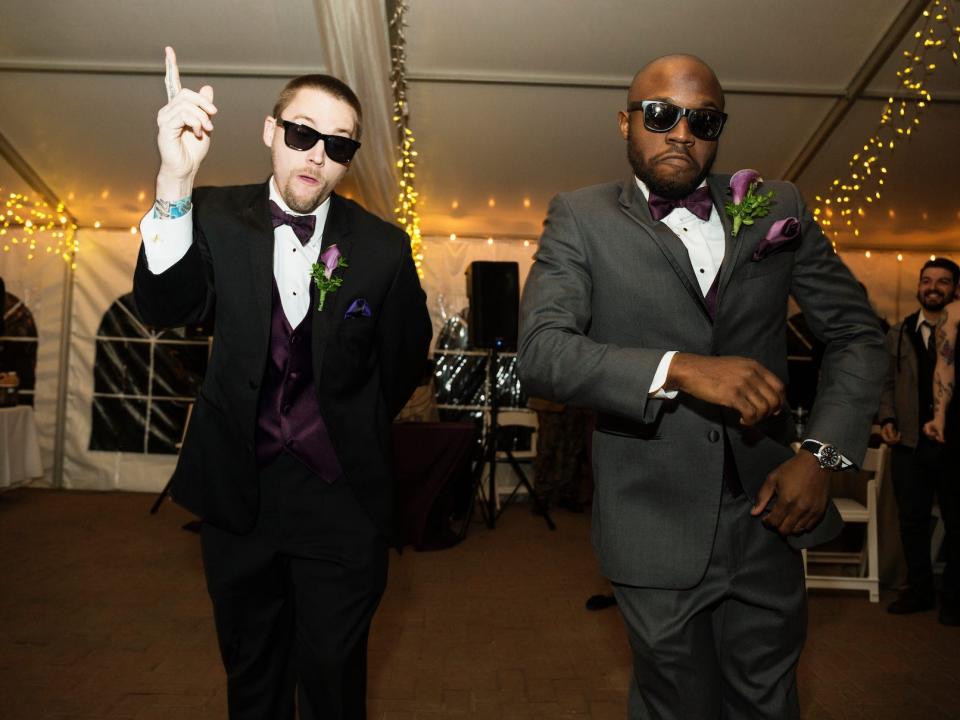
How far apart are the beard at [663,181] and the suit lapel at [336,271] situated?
82 centimetres

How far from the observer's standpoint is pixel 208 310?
2111 mm

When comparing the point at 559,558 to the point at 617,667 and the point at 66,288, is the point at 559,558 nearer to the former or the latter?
the point at 617,667

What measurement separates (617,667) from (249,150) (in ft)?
17.6

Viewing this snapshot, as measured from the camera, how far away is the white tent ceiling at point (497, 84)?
5.66m

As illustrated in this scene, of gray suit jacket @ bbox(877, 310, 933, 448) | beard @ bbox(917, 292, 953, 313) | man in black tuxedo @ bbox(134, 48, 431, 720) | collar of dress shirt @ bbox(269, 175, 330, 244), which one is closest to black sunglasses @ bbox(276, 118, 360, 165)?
man in black tuxedo @ bbox(134, 48, 431, 720)

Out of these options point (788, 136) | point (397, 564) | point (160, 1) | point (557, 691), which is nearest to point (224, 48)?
point (160, 1)

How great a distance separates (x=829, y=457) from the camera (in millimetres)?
1679

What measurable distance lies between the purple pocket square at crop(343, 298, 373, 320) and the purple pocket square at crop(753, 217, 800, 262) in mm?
1005

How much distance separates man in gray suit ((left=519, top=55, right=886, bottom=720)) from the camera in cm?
171

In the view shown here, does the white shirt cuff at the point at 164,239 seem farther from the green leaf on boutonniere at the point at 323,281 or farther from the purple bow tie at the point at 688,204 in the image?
the purple bow tie at the point at 688,204

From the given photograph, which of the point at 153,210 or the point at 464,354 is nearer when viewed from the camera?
the point at 153,210

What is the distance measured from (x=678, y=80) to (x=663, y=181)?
0.70 ft

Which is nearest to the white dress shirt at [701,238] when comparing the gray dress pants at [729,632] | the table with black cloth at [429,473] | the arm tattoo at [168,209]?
the gray dress pants at [729,632]

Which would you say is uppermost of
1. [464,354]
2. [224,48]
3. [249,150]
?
[224,48]
